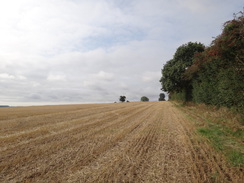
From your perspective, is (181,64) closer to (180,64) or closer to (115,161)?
(180,64)

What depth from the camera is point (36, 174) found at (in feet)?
11.7

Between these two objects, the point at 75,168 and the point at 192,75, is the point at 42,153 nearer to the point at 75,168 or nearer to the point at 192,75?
the point at 75,168

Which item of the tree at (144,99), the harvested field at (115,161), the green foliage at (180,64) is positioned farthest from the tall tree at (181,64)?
the tree at (144,99)

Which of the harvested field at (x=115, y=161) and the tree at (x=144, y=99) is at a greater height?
the tree at (x=144, y=99)

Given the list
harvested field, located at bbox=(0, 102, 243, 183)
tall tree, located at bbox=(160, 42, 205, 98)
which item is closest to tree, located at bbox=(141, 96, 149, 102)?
tall tree, located at bbox=(160, 42, 205, 98)

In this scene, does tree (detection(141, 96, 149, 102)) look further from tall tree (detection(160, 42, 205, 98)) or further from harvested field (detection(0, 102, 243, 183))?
harvested field (detection(0, 102, 243, 183))

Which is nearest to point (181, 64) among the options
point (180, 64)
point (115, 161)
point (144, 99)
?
point (180, 64)

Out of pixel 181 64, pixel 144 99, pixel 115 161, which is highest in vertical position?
pixel 181 64

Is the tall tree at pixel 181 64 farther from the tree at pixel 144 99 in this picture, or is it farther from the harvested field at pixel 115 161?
the tree at pixel 144 99

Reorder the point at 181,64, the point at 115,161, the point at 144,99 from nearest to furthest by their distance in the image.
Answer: the point at 115,161, the point at 181,64, the point at 144,99

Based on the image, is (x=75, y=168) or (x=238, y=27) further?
(x=238, y=27)

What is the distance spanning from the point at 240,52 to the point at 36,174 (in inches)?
451

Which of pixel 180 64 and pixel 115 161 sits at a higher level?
pixel 180 64

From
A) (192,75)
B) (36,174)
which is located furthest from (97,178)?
(192,75)
